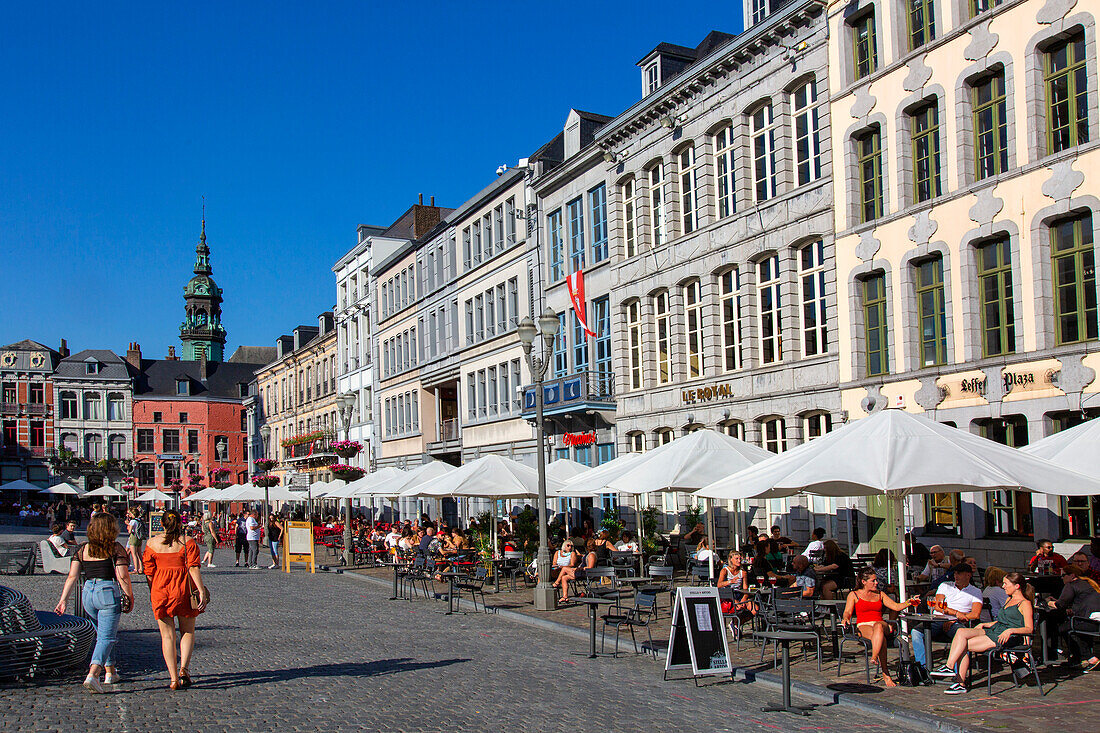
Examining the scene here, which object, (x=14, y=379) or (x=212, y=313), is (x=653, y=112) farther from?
(x=212, y=313)

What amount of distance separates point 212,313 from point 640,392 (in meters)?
100

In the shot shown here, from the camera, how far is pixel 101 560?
10.6 metres

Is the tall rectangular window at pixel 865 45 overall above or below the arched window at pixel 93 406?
above

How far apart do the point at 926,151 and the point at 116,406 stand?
3516 inches

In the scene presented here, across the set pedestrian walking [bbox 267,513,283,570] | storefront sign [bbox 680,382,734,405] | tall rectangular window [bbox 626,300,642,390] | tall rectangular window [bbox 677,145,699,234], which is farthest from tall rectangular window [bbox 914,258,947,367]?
pedestrian walking [bbox 267,513,283,570]

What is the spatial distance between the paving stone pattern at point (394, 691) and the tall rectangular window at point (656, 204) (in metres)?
16.9

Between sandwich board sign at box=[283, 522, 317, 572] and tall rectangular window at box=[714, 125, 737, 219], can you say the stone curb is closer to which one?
tall rectangular window at box=[714, 125, 737, 219]

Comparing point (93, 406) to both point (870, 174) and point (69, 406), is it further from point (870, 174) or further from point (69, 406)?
point (870, 174)

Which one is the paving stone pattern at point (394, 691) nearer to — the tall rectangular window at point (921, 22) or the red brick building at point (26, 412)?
the tall rectangular window at point (921, 22)

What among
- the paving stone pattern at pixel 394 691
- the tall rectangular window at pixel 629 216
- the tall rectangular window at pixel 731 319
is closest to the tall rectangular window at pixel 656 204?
the tall rectangular window at pixel 629 216

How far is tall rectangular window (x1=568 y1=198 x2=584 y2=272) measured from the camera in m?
35.7

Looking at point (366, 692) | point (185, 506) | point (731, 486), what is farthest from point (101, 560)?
point (185, 506)

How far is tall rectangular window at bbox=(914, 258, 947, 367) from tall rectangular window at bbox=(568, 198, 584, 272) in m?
15.0

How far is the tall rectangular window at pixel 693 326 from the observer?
29.0 metres
